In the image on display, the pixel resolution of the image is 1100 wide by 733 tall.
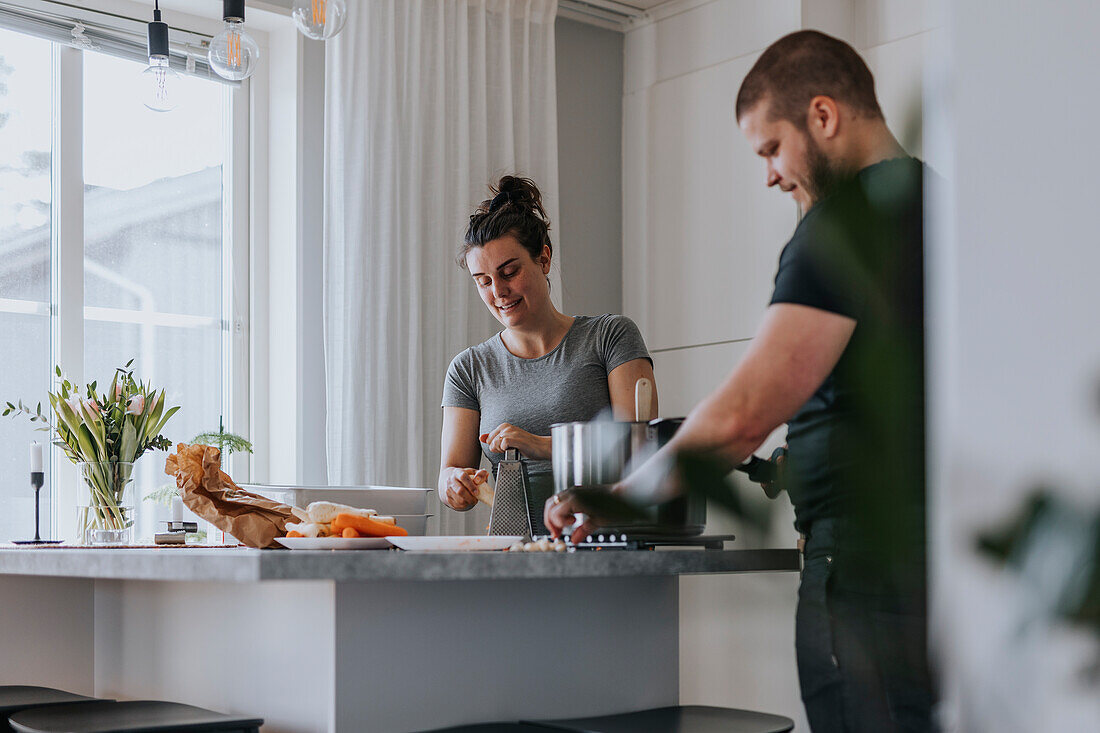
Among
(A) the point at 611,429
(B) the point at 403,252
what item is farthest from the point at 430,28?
(A) the point at 611,429

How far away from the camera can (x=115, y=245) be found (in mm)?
3465

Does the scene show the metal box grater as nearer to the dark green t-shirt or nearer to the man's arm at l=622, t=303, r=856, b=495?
the man's arm at l=622, t=303, r=856, b=495

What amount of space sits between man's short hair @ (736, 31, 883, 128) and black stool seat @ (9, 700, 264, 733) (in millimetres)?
1062

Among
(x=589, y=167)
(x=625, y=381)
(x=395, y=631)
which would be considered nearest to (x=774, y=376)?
(x=395, y=631)

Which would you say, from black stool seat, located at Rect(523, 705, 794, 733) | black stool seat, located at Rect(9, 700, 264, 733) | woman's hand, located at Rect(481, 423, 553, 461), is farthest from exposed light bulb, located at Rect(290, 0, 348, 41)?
black stool seat, located at Rect(523, 705, 794, 733)

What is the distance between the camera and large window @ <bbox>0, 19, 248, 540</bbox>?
3283 millimetres

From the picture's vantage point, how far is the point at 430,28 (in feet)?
12.4

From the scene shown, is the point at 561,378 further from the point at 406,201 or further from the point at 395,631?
the point at 406,201

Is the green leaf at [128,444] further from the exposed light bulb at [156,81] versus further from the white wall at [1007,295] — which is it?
the white wall at [1007,295]

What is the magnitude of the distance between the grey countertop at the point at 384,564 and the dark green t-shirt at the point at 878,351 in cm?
78

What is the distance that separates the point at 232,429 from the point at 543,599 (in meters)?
2.24

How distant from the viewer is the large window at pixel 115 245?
328cm

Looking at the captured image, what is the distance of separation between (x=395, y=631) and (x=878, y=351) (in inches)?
48.6

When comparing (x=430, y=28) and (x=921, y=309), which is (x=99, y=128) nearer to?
(x=430, y=28)
